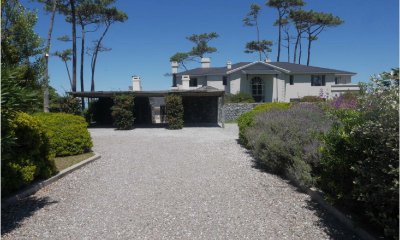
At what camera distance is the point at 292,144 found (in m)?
7.71

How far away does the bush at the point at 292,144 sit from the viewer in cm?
684

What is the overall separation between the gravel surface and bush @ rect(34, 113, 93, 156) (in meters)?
1.61

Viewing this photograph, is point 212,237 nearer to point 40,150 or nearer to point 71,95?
point 40,150

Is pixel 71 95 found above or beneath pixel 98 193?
above

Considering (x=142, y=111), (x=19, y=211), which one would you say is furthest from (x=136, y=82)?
(x=19, y=211)

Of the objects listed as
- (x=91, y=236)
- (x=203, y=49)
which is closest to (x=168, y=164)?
(x=91, y=236)

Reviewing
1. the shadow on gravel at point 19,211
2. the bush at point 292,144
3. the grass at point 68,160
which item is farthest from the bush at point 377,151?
the grass at point 68,160

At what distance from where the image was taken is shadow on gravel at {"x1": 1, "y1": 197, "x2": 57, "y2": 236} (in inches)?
197

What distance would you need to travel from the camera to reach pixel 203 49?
50.1m

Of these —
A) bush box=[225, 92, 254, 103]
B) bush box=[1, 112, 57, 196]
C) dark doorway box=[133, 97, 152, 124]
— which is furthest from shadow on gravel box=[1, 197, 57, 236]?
bush box=[225, 92, 254, 103]

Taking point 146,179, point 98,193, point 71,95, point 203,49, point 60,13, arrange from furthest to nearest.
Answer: point 203,49
point 60,13
point 71,95
point 146,179
point 98,193

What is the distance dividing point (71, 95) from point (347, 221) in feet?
67.8

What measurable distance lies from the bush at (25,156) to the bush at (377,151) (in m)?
5.23

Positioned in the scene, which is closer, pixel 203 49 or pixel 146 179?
pixel 146 179
